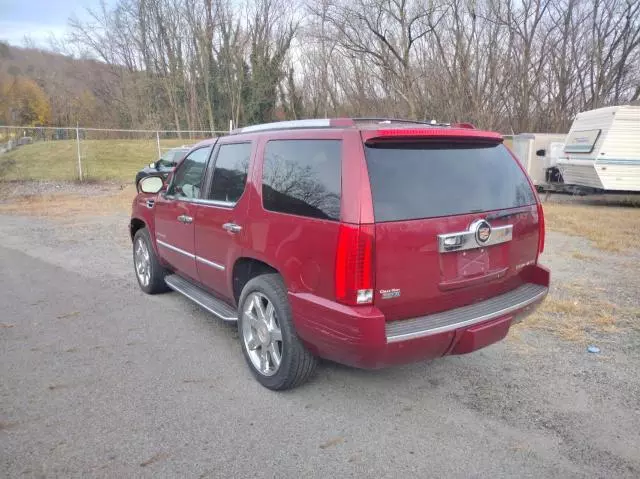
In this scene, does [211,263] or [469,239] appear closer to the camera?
[469,239]

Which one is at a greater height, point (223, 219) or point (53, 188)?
point (223, 219)

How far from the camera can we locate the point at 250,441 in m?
2.79

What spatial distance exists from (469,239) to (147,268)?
394 cm

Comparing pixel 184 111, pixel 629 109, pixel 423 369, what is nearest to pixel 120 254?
pixel 423 369

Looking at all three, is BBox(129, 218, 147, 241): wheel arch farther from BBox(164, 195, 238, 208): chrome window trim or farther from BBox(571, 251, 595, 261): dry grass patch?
BBox(571, 251, 595, 261): dry grass patch

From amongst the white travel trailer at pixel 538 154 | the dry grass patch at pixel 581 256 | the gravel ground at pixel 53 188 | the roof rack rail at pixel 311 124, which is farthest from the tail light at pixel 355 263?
the gravel ground at pixel 53 188

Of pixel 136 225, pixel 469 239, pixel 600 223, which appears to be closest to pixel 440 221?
pixel 469 239

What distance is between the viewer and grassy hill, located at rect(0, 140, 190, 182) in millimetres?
19641

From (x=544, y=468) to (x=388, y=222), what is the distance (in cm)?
152

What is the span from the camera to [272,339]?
11.0ft

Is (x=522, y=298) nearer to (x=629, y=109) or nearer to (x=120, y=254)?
(x=120, y=254)

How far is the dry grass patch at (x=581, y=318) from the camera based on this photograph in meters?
4.30

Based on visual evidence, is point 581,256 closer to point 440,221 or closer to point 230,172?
point 440,221

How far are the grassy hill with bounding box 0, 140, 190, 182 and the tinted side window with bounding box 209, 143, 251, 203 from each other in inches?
678
